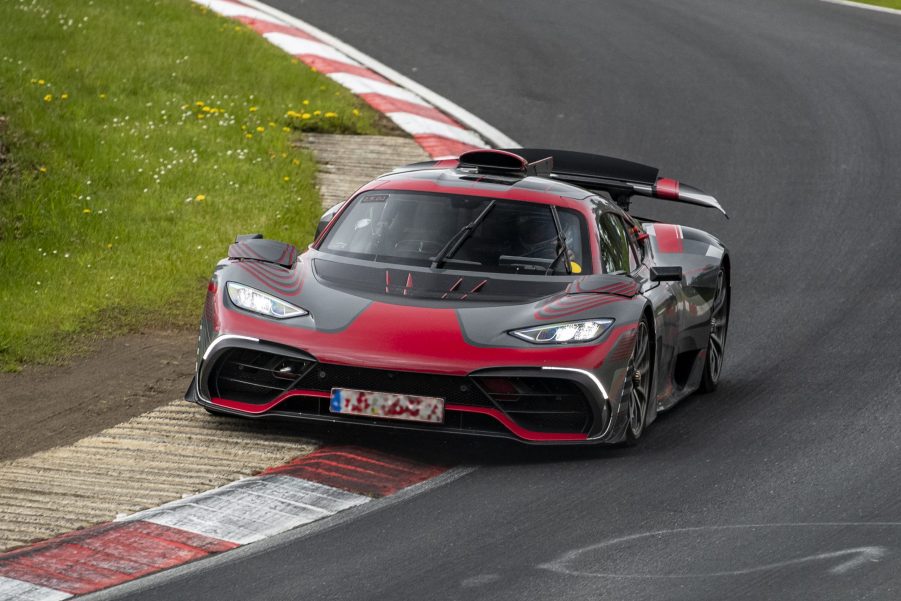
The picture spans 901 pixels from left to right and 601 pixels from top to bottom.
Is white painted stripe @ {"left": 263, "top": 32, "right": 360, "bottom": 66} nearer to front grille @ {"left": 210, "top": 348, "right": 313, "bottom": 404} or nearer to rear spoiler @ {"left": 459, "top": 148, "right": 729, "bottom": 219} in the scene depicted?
rear spoiler @ {"left": 459, "top": 148, "right": 729, "bottom": 219}

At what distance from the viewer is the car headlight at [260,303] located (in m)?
8.03

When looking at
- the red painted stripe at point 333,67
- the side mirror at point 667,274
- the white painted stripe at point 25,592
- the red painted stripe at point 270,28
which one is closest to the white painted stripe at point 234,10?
the red painted stripe at point 270,28

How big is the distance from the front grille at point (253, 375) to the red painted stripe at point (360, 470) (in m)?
0.39

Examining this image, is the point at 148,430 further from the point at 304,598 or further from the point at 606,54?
the point at 606,54

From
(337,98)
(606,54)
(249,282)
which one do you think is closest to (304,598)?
(249,282)

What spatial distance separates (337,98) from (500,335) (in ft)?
29.8

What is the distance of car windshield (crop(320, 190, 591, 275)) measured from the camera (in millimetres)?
8703

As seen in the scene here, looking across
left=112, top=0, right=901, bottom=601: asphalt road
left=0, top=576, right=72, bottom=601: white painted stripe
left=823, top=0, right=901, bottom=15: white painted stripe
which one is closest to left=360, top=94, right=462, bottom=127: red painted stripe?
left=112, top=0, right=901, bottom=601: asphalt road

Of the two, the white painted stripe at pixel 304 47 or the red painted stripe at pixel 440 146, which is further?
the white painted stripe at pixel 304 47

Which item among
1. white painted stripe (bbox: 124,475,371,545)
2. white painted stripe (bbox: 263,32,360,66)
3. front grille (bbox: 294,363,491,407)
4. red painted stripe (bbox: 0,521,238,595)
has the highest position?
white painted stripe (bbox: 263,32,360,66)

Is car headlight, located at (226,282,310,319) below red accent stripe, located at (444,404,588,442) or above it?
above

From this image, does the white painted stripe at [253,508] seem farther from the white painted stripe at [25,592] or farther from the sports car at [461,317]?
the white painted stripe at [25,592]

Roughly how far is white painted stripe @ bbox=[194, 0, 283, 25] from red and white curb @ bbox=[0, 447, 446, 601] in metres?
12.4

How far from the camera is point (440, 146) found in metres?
15.5
